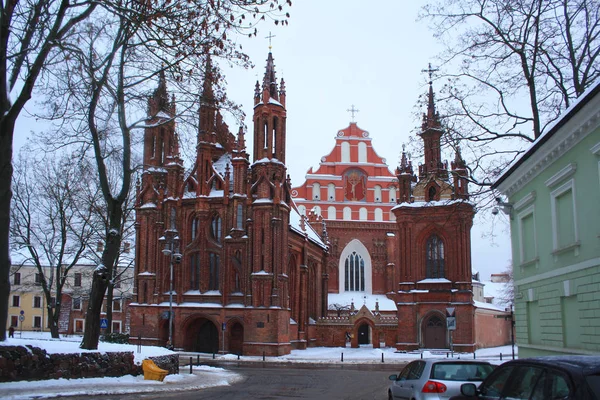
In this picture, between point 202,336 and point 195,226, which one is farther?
point 195,226

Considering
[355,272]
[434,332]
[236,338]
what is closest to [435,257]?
[434,332]

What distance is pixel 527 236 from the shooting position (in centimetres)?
1920

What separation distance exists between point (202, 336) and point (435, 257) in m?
18.7

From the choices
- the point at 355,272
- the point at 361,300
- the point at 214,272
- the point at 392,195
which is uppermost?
the point at 392,195

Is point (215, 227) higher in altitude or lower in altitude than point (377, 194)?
lower

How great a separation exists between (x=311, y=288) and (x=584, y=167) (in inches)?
1707

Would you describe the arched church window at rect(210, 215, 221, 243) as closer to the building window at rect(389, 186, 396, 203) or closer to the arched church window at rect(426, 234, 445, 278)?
the arched church window at rect(426, 234, 445, 278)

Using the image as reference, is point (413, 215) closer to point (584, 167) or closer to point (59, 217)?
point (59, 217)

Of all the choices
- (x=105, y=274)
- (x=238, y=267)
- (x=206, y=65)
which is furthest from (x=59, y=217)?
(x=206, y=65)

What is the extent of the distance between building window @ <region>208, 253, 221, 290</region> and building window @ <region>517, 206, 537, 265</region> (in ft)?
91.9

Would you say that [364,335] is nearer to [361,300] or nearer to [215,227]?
[361,300]

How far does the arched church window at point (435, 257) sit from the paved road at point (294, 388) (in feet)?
72.0

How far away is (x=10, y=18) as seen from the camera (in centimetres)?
1471

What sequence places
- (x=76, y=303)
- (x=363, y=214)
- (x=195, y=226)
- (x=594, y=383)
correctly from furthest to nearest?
(x=76, y=303), (x=363, y=214), (x=195, y=226), (x=594, y=383)
